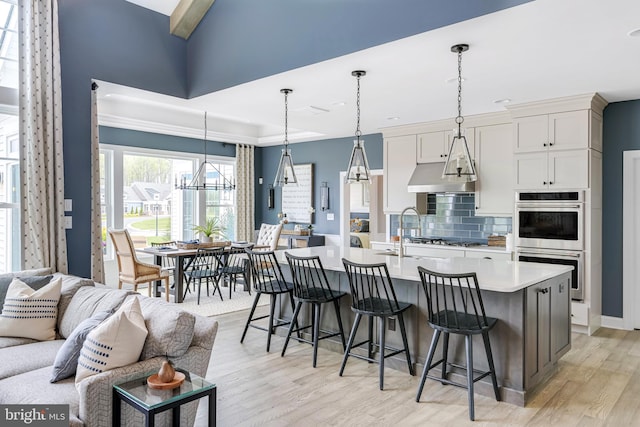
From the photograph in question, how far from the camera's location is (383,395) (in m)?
3.29

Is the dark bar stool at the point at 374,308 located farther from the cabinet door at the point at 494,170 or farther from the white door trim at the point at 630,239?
the white door trim at the point at 630,239

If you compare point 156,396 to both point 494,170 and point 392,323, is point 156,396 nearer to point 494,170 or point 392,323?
point 392,323

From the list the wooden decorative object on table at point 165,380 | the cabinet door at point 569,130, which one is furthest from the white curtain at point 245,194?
the wooden decorative object on table at point 165,380

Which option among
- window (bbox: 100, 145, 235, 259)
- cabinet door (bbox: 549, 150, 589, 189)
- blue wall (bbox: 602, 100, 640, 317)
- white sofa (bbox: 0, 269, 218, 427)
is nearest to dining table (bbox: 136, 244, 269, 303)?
window (bbox: 100, 145, 235, 259)

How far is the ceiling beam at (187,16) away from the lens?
4930 millimetres

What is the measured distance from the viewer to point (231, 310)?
5918mm

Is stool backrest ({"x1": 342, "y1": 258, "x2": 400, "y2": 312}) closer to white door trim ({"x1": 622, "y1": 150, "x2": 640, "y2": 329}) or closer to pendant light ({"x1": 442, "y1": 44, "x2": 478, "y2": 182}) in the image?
pendant light ({"x1": 442, "y1": 44, "x2": 478, "y2": 182})

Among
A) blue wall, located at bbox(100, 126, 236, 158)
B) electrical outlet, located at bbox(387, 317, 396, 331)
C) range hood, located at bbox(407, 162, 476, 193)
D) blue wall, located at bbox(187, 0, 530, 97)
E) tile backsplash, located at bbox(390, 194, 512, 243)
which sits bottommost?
electrical outlet, located at bbox(387, 317, 396, 331)

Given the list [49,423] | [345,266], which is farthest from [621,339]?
[49,423]

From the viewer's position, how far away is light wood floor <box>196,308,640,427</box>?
115 inches

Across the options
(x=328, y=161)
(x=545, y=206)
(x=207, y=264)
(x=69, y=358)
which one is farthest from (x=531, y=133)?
(x=69, y=358)

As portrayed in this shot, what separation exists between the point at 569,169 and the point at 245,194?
611cm

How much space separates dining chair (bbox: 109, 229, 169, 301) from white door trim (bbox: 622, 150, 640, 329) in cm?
586

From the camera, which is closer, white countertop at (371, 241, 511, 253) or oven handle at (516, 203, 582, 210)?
oven handle at (516, 203, 582, 210)
